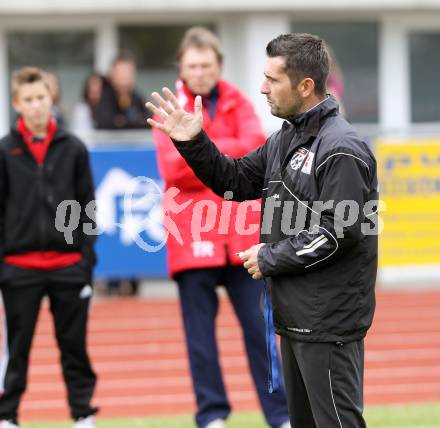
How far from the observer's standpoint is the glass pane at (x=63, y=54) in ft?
45.0

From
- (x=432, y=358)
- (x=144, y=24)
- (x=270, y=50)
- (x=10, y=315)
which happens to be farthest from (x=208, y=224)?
(x=144, y=24)

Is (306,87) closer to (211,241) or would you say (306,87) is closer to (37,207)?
(211,241)

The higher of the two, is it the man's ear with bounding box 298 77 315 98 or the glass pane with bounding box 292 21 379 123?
the glass pane with bounding box 292 21 379 123

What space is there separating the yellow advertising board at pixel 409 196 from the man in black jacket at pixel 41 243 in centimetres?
520

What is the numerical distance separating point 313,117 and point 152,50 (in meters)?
9.33

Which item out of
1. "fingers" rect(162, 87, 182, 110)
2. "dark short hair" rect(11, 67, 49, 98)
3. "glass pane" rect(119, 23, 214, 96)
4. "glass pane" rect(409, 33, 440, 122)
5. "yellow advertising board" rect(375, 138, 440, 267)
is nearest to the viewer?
"fingers" rect(162, 87, 182, 110)

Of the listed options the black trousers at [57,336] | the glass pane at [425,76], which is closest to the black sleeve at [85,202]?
the black trousers at [57,336]

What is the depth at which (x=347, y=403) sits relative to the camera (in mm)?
4820

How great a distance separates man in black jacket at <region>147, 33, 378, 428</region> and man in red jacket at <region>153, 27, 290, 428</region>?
68.8 inches

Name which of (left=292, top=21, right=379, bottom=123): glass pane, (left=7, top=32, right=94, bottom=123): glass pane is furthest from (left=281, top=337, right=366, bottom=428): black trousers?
(left=292, top=21, right=379, bottom=123): glass pane

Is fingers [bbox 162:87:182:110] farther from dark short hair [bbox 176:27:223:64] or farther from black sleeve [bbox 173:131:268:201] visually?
dark short hair [bbox 176:27:223:64]

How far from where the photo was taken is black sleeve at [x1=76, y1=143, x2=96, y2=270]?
7.17 m

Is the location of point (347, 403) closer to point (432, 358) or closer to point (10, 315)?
point (10, 315)
